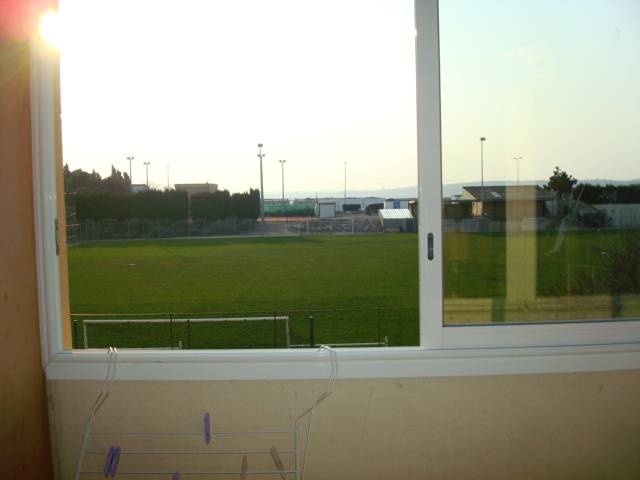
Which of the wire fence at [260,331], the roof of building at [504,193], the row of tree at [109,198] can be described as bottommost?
the wire fence at [260,331]

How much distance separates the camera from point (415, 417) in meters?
1.59

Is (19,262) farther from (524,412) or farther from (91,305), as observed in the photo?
(91,305)

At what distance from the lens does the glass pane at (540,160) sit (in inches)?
63.3

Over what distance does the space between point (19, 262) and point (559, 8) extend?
1.80 meters

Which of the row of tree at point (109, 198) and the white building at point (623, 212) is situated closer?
the white building at point (623, 212)

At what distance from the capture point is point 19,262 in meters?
1.49

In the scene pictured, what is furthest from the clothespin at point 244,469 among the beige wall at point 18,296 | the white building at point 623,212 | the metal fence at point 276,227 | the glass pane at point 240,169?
the metal fence at point 276,227

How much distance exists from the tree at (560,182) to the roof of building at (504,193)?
0.09ft

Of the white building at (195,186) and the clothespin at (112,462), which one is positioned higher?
the white building at (195,186)

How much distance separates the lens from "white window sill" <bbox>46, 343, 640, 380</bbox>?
1.55m

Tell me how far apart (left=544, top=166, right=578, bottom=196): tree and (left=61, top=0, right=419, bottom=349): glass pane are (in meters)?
0.43

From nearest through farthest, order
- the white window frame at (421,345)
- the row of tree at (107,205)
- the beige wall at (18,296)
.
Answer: the beige wall at (18,296), the white window frame at (421,345), the row of tree at (107,205)

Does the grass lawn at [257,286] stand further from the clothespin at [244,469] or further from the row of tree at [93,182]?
the clothespin at [244,469]

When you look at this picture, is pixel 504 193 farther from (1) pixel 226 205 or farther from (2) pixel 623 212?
(1) pixel 226 205
